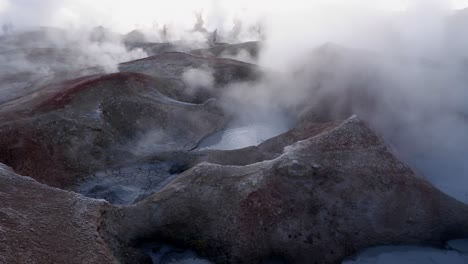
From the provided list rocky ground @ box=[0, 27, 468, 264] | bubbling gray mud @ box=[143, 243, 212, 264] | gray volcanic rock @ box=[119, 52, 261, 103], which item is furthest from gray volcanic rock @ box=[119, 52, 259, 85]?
bubbling gray mud @ box=[143, 243, 212, 264]

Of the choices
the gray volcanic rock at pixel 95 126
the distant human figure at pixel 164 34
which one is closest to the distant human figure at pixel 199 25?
the distant human figure at pixel 164 34

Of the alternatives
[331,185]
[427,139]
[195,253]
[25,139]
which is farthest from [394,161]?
[25,139]

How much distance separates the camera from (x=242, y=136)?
38.8 meters

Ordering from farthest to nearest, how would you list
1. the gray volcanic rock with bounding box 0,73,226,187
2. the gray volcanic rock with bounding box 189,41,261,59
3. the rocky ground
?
the gray volcanic rock with bounding box 189,41,261,59 < the gray volcanic rock with bounding box 0,73,226,187 < the rocky ground

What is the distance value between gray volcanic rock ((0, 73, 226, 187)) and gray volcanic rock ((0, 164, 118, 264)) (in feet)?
23.0

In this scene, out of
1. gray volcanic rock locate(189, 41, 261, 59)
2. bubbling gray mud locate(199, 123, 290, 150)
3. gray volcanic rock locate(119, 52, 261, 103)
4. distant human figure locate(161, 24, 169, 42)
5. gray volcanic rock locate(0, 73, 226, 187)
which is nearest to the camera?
gray volcanic rock locate(0, 73, 226, 187)

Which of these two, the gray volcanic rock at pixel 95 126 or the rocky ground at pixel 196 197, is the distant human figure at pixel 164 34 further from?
the rocky ground at pixel 196 197

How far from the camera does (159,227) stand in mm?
23594

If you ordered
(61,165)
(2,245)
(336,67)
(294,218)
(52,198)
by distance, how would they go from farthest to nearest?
(336,67) → (61,165) → (294,218) → (52,198) → (2,245)

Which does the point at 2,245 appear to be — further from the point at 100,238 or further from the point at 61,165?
the point at 61,165

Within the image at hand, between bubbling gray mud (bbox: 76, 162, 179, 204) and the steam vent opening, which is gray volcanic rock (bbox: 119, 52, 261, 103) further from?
bubbling gray mud (bbox: 76, 162, 179, 204)

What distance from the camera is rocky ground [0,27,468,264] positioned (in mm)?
21109

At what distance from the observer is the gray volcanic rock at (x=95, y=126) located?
30.6 m

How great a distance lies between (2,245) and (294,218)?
14100mm
